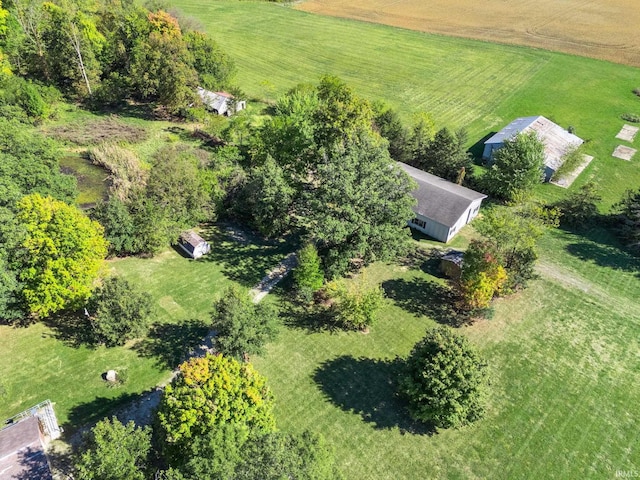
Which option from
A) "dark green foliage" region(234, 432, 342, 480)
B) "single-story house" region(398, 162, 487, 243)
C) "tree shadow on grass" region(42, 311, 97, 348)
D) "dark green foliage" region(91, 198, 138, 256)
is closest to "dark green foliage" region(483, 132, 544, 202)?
"single-story house" region(398, 162, 487, 243)

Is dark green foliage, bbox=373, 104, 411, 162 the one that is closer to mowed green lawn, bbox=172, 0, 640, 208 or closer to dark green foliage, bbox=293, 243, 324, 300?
mowed green lawn, bbox=172, 0, 640, 208

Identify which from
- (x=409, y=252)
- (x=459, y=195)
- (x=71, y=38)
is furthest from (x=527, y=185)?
(x=71, y=38)

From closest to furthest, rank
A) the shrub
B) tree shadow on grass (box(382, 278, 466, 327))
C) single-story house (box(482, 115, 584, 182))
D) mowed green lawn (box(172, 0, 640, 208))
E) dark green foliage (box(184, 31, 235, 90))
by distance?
the shrub, tree shadow on grass (box(382, 278, 466, 327)), single-story house (box(482, 115, 584, 182)), dark green foliage (box(184, 31, 235, 90)), mowed green lawn (box(172, 0, 640, 208))

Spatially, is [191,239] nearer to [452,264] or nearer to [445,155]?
[452,264]

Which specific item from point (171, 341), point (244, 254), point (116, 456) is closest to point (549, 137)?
point (244, 254)

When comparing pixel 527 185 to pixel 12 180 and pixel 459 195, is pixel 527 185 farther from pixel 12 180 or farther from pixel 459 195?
pixel 12 180

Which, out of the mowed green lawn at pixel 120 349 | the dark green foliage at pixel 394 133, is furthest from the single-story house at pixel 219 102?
the mowed green lawn at pixel 120 349
